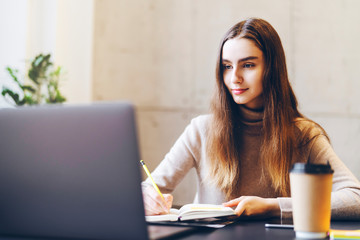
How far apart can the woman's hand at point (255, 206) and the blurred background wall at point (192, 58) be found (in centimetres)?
204

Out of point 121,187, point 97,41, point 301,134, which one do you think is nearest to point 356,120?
point 301,134

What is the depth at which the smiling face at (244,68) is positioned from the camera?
65.5 inches

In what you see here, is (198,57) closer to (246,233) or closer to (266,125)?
(266,125)

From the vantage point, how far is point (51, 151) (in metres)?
0.72

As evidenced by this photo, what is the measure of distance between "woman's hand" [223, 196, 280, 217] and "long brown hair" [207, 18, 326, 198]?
34cm

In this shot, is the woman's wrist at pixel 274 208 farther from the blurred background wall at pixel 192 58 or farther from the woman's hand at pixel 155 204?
the blurred background wall at pixel 192 58

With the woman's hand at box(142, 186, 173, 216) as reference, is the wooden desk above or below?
above

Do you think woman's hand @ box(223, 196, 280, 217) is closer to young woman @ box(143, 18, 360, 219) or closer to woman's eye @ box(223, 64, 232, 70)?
young woman @ box(143, 18, 360, 219)

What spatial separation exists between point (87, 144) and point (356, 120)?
3.22 m

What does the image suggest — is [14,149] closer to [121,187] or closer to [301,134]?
[121,187]

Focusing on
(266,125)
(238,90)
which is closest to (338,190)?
(266,125)

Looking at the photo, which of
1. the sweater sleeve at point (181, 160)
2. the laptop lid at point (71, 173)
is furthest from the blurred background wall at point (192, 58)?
the laptop lid at point (71, 173)

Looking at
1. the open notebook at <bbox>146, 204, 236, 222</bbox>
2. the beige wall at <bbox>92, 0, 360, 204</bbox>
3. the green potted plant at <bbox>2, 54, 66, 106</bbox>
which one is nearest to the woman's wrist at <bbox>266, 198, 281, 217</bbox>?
the open notebook at <bbox>146, 204, 236, 222</bbox>

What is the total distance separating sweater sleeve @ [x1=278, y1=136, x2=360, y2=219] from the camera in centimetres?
126
